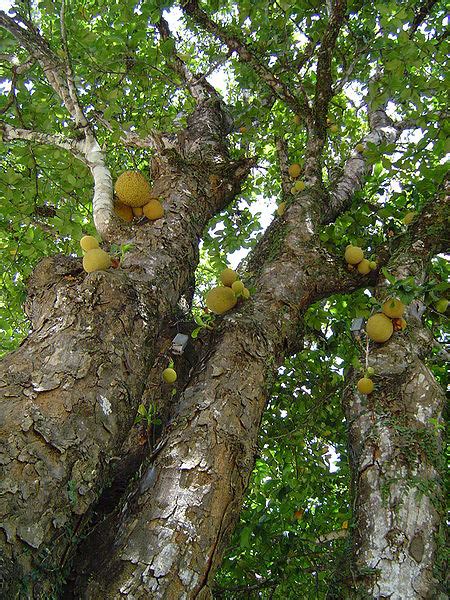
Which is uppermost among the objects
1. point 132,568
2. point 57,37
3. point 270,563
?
point 57,37

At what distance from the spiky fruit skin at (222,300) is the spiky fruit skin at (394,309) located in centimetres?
72

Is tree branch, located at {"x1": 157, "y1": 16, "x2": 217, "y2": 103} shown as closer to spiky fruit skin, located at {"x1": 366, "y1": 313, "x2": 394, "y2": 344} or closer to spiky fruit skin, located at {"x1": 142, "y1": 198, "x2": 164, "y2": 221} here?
spiky fruit skin, located at {"x1": 142, "y1": 198, "x2": 164, "y2": 221}

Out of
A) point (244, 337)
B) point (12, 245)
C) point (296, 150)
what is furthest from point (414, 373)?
point (296, 150)

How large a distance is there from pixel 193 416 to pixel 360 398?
808 mm

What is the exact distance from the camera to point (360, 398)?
7.06 ft

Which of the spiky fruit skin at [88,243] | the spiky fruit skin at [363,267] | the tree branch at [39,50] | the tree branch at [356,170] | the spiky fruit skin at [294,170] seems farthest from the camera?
the spiky fruit skin at [294,170]

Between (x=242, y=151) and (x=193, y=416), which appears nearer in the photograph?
(x=193, y=416)

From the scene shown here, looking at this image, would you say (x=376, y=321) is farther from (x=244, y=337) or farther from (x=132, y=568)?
(x=132, y=568)

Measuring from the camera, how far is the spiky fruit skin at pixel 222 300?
7.72ft

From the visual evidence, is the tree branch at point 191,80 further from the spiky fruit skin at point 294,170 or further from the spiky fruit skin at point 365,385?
the spiky fruit skin at point 365,385

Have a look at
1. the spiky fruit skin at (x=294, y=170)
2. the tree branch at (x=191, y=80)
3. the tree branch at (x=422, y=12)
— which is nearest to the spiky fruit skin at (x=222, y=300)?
the spiky fruit skin at (x=294, y=170)

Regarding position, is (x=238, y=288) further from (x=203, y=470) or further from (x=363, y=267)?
(x=203, y=470)

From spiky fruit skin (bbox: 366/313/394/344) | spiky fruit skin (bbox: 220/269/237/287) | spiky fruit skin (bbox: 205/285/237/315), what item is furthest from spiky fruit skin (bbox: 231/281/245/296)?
spiky fruit skin (bbox: 366/313/394/344)

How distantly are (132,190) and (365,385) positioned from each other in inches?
56.6
